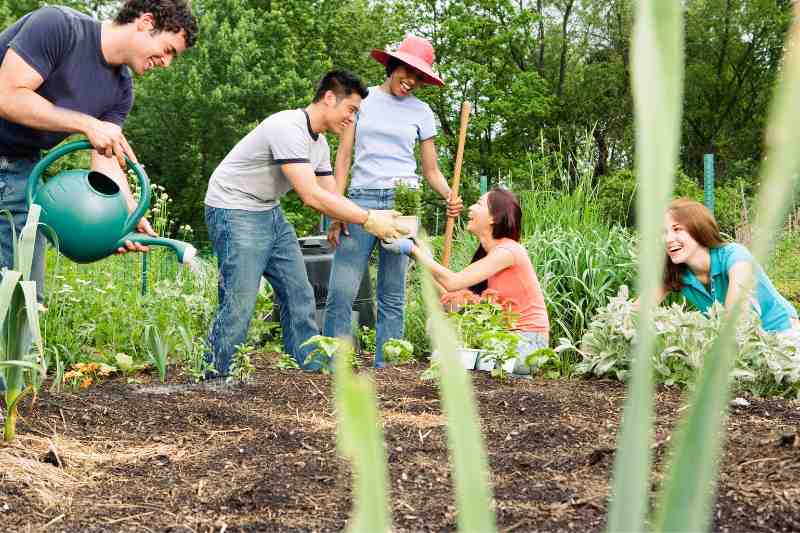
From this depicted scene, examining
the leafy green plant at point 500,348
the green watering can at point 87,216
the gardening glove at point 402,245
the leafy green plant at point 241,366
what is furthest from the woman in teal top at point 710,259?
the green watering can at point 87,216

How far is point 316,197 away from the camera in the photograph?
3.89 metres

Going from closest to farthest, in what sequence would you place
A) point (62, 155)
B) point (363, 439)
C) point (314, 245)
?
point (363, 439), point (62, 155), point (314, 245)

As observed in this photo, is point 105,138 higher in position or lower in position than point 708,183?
higher

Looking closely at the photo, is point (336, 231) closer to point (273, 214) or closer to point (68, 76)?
point (273, 214)

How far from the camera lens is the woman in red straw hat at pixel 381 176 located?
175 inches

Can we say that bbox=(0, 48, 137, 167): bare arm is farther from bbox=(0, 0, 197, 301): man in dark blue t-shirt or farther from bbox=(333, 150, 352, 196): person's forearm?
bbox=(333, 150, 352, 196): person's forearm

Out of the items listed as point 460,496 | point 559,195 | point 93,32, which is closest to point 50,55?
point 93,32

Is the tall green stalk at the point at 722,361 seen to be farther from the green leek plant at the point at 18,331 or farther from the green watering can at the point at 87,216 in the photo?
the green watering can at the point at 87,216

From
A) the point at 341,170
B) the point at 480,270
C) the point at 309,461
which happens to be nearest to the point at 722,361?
Answer: the point at 309,461

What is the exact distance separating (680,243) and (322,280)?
291 cm

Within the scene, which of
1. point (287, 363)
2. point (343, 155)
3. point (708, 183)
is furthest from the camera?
point (708, 183)

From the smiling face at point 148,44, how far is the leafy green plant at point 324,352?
1199 millimetres

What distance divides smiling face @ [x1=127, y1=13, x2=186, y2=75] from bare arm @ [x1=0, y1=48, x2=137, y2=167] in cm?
34

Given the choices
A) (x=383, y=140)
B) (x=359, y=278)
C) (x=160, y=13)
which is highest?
(x=160, y=13)
